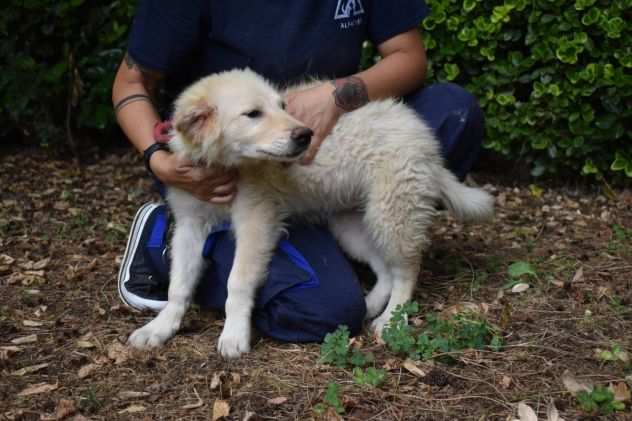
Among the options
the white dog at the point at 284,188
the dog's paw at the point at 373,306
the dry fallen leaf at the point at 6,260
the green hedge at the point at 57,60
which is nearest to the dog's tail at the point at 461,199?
the white dog at the point at 284,188

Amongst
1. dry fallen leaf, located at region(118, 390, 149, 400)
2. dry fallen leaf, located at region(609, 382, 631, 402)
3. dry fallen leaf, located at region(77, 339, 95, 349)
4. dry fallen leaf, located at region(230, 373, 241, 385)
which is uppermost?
dry fallen leaf, located at region(118, 390, 149, 400)

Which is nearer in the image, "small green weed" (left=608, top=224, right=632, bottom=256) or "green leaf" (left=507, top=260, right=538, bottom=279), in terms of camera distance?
"green leaf" (left=507, top=260, right=538, bottom=279)

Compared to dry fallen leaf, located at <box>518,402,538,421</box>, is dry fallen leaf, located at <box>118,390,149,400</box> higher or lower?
higher

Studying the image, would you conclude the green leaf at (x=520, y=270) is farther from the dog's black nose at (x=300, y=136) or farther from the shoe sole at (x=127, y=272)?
the shoe sole at (x=127, y=272)

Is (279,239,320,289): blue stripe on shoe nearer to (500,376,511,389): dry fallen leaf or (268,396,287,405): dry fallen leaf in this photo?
(268,396,287,405): dry fallen leaf

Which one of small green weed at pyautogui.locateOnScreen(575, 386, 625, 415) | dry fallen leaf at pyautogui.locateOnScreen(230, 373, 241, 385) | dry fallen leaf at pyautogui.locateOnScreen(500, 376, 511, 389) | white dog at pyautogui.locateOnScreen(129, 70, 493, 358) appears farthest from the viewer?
white dog at pyautogui.locateOnScreen(129, 70, 493, 358)

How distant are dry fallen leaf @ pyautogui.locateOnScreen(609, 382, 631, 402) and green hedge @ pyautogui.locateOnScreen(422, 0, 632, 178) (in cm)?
238

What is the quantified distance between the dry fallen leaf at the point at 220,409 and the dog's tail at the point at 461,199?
1356 mm

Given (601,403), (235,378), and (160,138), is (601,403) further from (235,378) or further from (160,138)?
(160,138)

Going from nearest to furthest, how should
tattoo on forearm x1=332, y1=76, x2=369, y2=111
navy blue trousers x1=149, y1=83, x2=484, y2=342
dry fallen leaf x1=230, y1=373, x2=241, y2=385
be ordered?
dry fallen leaf x1=230, y1=373, x2=241, y2=385 < navy blue trousers x1=149, y1=83, x2=484, y2=342 < tattoo on forearm x1=332, y1=76, x2=369, y2=111

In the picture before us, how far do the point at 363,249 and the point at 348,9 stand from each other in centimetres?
105

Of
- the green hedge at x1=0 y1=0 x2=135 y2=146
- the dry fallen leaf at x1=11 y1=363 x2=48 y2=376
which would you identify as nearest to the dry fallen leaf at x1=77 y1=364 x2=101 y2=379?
the dry fallen leaf at x1=11 y1=363 x2=48 y2=376

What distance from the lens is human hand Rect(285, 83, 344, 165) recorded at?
3.03 meters

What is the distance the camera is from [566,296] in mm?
3051
